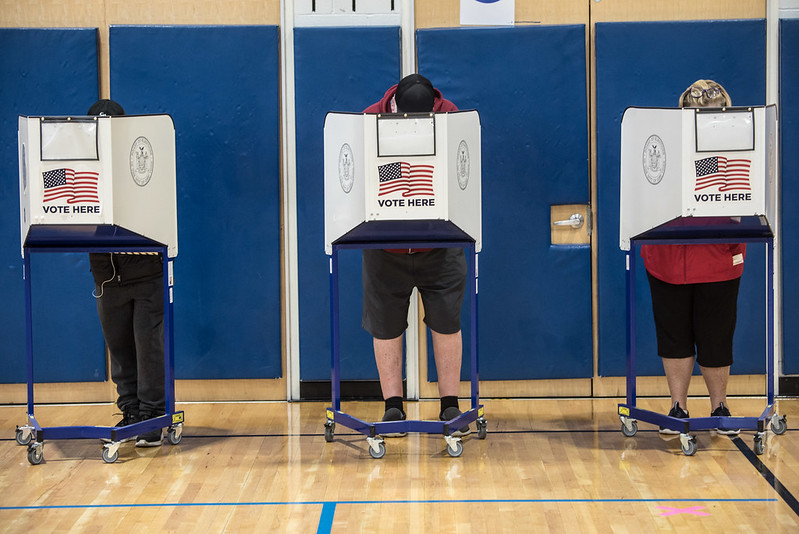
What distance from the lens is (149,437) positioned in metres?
3.62

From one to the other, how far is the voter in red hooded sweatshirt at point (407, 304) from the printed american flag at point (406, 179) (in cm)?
40

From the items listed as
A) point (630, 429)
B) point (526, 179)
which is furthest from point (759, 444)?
point (526, 179)

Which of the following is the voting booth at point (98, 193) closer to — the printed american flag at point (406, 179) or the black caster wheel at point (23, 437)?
the black caster wheel at point (23, 437)

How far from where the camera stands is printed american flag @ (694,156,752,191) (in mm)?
3238

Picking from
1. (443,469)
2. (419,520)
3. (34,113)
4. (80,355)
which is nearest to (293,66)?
(34,113)

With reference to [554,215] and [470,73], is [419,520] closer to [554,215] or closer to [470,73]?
[554,215]

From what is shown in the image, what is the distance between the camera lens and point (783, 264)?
4305mm

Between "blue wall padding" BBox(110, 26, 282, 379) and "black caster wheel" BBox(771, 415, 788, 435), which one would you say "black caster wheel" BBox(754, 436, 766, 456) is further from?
"blue wall padding" BBox(110, 26, 282, 379)

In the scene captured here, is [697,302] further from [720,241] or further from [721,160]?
[721,160]

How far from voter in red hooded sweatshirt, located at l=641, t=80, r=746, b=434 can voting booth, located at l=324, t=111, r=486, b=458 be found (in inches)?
29.6

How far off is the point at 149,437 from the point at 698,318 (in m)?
2.20

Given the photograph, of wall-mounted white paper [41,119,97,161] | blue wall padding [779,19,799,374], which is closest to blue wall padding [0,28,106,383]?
wall-mounted white paper [41,119,97,161]

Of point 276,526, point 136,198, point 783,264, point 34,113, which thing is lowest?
point 276,526

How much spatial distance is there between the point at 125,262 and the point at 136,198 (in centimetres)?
33
